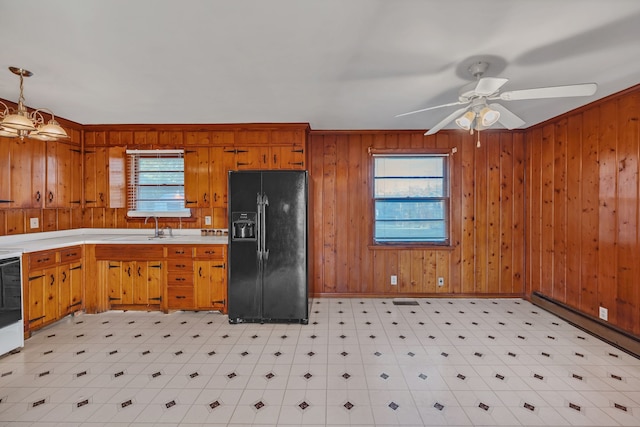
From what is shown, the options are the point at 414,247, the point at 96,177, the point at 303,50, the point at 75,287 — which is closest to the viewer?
the point at 303,50

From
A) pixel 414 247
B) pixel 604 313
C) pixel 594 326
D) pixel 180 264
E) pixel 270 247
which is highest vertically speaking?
pixel 270 247

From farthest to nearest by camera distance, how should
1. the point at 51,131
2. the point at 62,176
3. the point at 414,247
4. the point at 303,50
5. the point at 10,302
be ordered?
the point at 414,247 → the point at 62,176 → the point at 10,302 → the point at 51,131 → the point at 303,50

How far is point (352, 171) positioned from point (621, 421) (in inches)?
143

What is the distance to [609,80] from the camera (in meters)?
2.72

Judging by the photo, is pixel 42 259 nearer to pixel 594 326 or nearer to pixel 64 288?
pixel 64 288

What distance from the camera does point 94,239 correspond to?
3.85m

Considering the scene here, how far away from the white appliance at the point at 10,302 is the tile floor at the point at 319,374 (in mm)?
157

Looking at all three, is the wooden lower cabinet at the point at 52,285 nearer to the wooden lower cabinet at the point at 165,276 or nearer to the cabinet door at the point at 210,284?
the wooden lower cabinet at the point at 165,276

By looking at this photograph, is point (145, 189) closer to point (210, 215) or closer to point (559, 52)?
point (210, 215)

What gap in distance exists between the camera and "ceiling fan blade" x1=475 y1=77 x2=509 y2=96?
1.95 m

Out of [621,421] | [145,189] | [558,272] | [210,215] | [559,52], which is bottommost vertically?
[621,421]

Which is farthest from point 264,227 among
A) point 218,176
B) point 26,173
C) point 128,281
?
point 26,173

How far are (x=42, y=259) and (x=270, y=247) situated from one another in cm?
244

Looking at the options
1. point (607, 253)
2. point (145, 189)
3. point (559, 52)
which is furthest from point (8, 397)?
point (607, 253)
